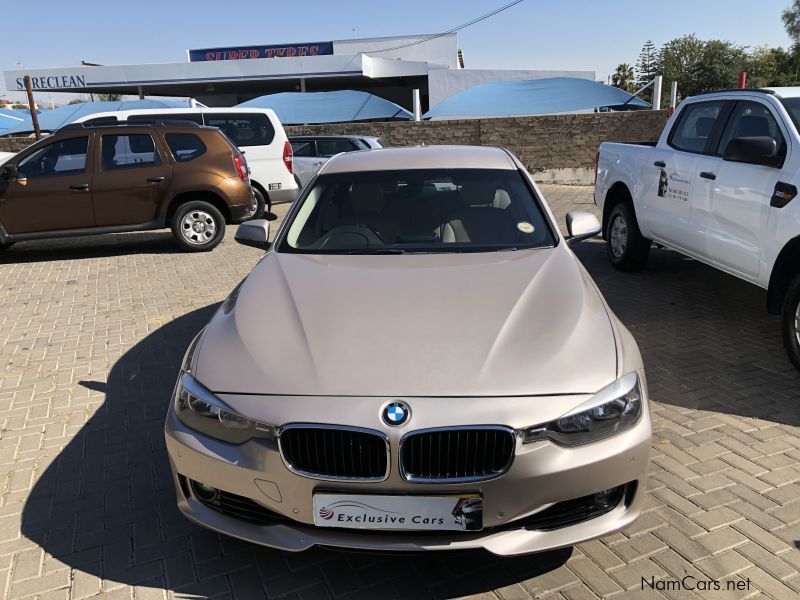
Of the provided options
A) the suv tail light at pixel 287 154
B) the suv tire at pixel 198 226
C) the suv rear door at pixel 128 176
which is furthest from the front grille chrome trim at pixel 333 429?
the suv tail light at pixel 287 154

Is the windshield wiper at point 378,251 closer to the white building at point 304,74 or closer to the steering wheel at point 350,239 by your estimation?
the steering wheel at point 350,239

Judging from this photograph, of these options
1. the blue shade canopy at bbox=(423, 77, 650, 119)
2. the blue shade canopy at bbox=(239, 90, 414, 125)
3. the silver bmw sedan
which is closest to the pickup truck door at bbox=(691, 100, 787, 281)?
the silver bmw sedan

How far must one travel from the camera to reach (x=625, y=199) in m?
7.15

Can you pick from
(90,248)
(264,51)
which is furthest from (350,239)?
(264,51)

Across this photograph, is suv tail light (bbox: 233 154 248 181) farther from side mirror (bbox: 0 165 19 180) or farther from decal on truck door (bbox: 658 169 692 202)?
decal on truck door (bbox: 658 169 692 202)

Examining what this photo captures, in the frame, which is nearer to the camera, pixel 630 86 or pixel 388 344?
pixel 388 344

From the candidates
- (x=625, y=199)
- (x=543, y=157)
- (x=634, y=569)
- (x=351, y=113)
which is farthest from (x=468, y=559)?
(x=351, y=113)

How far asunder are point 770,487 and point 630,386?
1.35 m

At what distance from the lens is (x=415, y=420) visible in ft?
7.07

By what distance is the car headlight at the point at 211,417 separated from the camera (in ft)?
7.48

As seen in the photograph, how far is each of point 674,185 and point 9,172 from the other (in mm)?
8390

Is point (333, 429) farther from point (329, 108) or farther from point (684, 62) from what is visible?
point (684, 62)

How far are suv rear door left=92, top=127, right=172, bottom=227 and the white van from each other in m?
2.51

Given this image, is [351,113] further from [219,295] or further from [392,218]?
[392,218]
